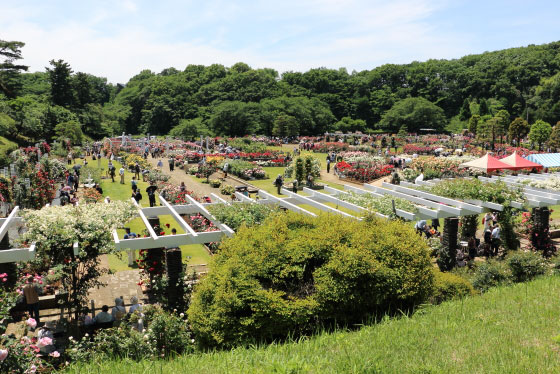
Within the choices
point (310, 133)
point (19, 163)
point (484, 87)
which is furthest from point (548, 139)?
point (19, 163)

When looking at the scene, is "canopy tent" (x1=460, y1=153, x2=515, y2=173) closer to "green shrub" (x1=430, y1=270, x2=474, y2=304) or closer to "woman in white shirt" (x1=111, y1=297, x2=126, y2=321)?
"green shrub" (x1=430, y1=270, x2=474, y2=304)

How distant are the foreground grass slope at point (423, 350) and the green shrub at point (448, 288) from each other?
3.35 ft

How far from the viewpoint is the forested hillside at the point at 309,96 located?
5609cm

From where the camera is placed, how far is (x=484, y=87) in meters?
80.6

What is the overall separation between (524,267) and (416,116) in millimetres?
63970

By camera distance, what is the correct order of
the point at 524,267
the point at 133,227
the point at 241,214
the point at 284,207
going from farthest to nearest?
the point at 133,227 < the point at 284,207 < the point at 241,214 < the point at 524,267

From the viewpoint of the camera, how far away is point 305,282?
22.0 ft

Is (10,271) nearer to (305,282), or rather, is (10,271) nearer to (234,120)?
(305,282)

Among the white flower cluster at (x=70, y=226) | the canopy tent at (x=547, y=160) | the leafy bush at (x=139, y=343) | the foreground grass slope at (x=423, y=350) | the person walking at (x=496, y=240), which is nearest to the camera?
the foreground grass slope at (x=423, y=350)

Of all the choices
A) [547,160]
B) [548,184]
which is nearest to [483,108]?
[547,160]

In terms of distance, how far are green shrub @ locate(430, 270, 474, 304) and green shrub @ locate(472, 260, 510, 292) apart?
1.07m

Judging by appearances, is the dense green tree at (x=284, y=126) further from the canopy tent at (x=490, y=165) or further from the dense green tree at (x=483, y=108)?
the canopy tent at (x=490, y=165)

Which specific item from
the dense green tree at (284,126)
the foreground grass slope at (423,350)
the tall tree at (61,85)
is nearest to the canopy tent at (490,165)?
the foreground grass slope at (423,350)

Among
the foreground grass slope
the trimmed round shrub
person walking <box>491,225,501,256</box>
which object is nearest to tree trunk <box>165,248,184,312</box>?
the trimmed round shrub
